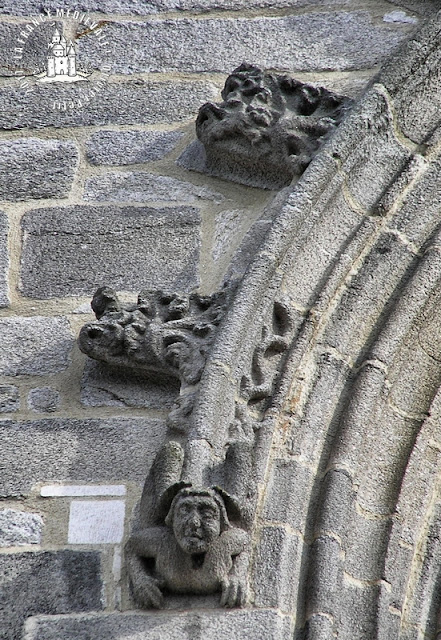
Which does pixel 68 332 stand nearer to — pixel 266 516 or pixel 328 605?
pixel 266 516

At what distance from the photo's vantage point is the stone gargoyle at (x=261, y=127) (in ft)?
11.3

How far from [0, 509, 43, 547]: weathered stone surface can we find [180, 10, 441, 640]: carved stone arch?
0.41m

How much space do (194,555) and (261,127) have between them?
1.51m

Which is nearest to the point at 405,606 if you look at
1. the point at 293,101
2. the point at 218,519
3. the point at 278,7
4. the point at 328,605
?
the point at 328,605

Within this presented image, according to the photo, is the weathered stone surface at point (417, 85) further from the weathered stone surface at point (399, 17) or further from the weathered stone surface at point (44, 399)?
the weathered stone surface at point (44, 399)

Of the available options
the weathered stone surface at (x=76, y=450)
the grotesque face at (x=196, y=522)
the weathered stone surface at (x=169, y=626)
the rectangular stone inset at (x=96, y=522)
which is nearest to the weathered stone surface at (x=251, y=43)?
the weathered stone surface at (x=76, y=450)

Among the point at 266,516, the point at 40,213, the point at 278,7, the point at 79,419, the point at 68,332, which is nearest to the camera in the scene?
the point at 266,516

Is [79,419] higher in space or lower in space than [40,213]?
lower

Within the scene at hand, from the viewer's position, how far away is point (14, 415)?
9.62ft

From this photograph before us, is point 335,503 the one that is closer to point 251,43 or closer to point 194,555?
point 194,555

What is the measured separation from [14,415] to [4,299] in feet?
1.38

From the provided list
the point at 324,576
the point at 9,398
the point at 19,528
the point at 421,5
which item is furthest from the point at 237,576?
the point at 421,5

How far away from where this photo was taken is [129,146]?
3.61 meters

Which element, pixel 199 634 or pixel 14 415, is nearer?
pixel 199 634
